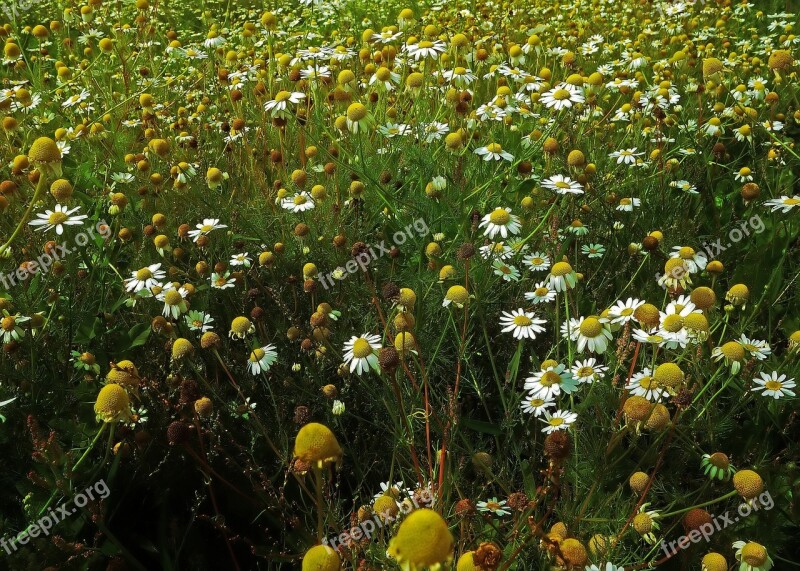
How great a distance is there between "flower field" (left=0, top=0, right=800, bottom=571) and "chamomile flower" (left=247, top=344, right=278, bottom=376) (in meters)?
0.01

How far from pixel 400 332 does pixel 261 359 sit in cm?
52

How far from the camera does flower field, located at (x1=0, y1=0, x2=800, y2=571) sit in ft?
5.98

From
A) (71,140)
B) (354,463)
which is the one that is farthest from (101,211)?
(354,463)

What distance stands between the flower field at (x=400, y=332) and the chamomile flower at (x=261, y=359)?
1cm

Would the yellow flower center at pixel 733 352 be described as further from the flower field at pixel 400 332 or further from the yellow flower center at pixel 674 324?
the yellow flower center at pixel 674 324

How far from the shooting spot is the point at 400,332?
2.05 metres

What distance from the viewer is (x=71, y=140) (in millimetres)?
3684

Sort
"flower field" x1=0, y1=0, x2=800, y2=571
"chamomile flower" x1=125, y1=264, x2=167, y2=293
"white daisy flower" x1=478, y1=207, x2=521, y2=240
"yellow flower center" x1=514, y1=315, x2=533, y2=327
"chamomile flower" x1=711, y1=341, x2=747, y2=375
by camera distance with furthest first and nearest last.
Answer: "white daisy flower" x1=478, y1=207, x2=521, y2=240
"chamomile flower" x1=125, y1=264, x2=167, y2=293
"yellow flower center" x1=514, y1=315, x2=533, y2=327
"chamomile flower" x1=711, y1=341, x2=747, y2=375
"flower field" x1=0, y1=0, x2=800, y2=571

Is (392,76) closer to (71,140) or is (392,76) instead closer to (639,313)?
(71,140)

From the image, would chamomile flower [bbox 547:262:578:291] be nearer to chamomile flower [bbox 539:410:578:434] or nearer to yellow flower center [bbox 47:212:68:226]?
chamomile flower [bbox 539:410:578:434]

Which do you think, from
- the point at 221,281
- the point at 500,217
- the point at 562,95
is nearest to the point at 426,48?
the point at 562,95

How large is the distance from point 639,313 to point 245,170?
2.28 m

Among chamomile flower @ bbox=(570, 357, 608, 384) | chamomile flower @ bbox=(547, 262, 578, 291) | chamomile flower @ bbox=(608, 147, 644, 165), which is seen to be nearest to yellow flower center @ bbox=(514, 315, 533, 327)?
chamomile flower @ bbox=(547, 262, 578, 291)

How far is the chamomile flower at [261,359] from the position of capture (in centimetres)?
227
